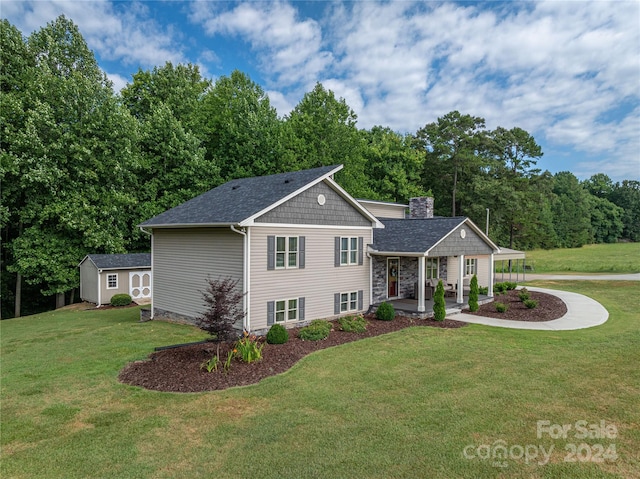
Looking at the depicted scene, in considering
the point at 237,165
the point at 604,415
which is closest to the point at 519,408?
the point at 604,415

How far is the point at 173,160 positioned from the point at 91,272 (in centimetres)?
1056

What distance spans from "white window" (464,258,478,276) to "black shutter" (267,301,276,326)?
1634 centimetres

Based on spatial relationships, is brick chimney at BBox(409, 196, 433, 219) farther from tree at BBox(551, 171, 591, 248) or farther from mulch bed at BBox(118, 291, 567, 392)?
tree at BBox(551, 171, 591, 248)

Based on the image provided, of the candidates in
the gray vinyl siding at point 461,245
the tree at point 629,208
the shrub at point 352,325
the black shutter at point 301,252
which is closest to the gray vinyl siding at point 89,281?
the black shutter at point 301,252

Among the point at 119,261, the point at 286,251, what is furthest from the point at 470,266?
the point at 119,261

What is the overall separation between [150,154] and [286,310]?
70.1ft

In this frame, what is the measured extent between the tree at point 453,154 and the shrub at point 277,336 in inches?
1438

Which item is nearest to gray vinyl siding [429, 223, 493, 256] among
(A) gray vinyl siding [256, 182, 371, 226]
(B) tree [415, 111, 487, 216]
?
(A) gray vinyl siding [256, 182, 371, 226]

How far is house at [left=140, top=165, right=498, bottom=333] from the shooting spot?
1312 cm

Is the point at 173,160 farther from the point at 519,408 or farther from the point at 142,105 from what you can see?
the point at 519,408

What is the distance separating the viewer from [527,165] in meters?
47.7

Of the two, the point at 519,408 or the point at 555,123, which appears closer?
the point at 519,408

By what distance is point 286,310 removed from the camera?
13.9 meters

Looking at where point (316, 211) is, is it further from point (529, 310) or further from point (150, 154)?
point (150, 154)
